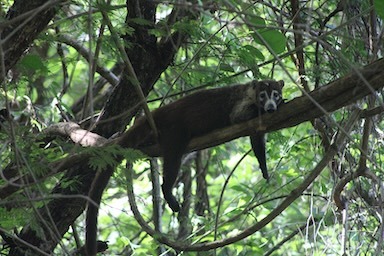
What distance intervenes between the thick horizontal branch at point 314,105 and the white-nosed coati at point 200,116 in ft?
2.20

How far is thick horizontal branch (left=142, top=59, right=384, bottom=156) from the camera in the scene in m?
3.16

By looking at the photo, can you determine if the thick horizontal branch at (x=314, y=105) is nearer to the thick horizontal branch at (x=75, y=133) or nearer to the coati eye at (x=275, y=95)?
the thick horizontal branch at (x=75, y=133)

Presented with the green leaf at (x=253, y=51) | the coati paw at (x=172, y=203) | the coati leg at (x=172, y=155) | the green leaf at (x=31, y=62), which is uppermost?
the green leaf at (x=31, y=62)

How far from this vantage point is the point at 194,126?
475cm

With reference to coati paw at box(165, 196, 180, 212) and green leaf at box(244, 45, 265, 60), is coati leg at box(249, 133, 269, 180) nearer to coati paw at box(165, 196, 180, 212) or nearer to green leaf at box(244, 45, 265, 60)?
coati paw at box(165, 196, 180, 212)

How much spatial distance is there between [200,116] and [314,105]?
1.57 meters

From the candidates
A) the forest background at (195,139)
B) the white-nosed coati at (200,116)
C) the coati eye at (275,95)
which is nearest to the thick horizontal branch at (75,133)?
the forest background at (195,139)

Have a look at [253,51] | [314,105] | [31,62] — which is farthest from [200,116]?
[314,105]

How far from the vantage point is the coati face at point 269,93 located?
4445 mm

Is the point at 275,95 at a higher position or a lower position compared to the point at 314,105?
higher

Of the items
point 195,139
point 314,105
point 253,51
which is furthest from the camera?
point 253,51

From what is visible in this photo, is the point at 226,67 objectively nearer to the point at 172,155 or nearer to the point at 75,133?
the point at 172,155

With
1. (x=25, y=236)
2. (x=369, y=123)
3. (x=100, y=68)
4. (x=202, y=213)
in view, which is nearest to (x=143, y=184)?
(x=202, y=213)

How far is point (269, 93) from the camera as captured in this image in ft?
15.8
